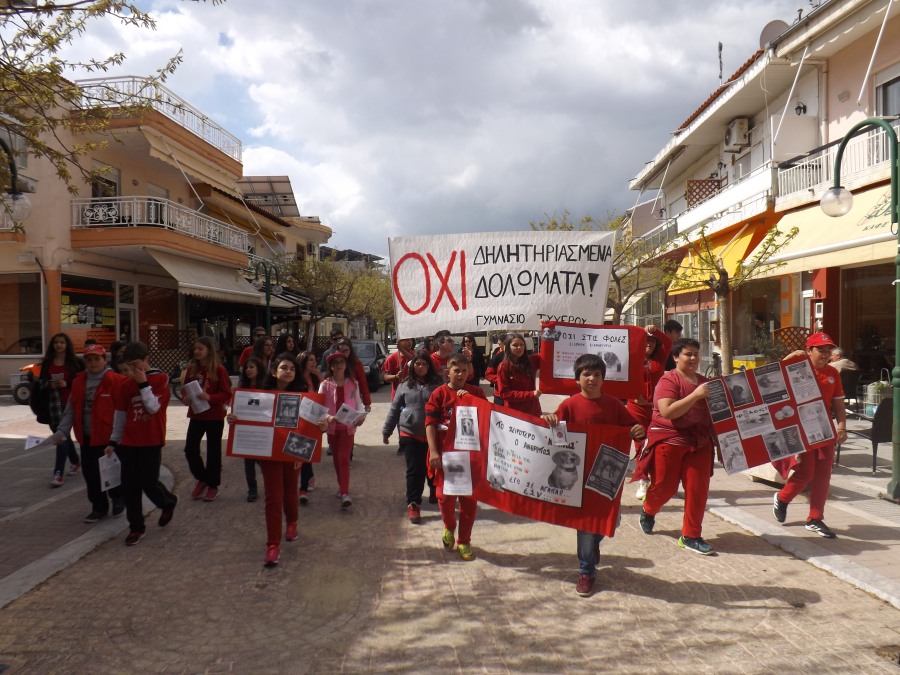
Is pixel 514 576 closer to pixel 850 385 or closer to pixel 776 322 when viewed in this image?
pixel 850 385

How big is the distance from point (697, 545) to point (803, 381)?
1.72m

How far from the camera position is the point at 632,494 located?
6945mm

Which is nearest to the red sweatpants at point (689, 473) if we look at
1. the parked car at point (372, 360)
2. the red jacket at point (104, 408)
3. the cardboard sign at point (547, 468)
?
the cardboard sign at point (547, 468)

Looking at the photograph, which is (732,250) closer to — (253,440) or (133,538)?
(253,440)

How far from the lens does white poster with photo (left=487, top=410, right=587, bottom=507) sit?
14.6 ft

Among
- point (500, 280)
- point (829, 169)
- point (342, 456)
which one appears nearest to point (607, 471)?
point (342, 456)

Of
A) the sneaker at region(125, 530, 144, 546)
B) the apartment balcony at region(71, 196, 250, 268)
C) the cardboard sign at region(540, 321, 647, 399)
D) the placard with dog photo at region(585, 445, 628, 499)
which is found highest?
the apartment balcony at region(71, 196, 250, 268)

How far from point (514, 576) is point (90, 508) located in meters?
4.65

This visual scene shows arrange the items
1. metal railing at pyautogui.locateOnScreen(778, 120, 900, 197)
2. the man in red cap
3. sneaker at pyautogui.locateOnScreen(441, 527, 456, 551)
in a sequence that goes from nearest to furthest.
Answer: sneaker at pyautogui.locateOnScreen(441, 527, 456, 551), the man in red cap, metal railing at pyautogui.locateOnScreen(778, 120, 900, 197)

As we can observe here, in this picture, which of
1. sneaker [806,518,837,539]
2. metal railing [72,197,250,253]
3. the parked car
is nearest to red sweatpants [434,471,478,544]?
sneaker [806,518,837,539]

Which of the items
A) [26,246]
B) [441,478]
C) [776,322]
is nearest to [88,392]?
[441,478]

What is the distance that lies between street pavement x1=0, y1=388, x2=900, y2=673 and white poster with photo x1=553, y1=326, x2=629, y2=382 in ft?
4.78

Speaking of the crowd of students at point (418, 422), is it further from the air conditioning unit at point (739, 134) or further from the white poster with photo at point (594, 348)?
the air conditioning unit at point (739, 134)

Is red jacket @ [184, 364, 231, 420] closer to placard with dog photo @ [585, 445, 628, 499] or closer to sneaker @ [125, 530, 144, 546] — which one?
sneaker @ [125, 530, 144, 546]
